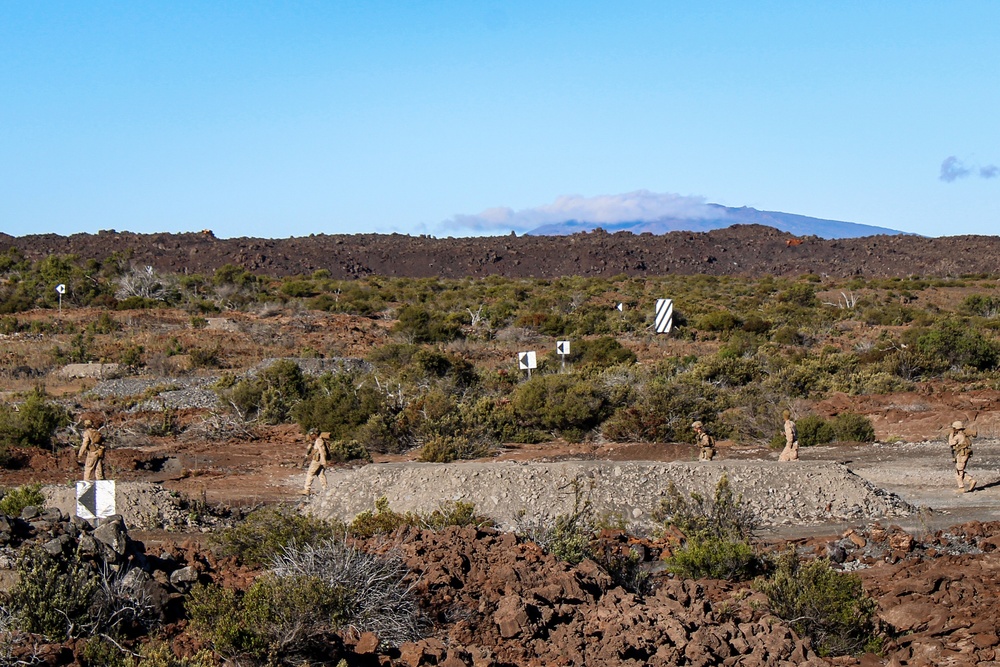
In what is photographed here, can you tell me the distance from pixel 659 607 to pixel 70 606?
176 inches

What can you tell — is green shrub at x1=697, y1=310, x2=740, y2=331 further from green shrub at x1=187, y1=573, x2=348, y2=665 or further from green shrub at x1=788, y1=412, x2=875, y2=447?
green shrub at x1=187, y1=573, x2=348, y2=665

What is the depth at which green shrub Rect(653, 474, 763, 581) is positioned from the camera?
10.7m

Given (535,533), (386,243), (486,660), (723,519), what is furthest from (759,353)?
(386,243)

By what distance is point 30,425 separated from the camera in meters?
20.0

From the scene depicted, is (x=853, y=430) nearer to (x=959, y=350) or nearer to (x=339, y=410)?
(x=339, y=410)

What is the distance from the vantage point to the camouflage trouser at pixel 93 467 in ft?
48.8

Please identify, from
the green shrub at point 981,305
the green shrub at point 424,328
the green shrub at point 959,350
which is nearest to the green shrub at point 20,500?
the green shrub at point 959,350

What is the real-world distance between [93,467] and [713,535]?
870cm

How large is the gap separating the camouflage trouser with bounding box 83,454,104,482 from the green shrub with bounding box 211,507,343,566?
5.62 metres

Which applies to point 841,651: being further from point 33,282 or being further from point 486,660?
point 33,282

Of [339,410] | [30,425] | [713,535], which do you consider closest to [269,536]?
[713,535]

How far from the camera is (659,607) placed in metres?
8.66

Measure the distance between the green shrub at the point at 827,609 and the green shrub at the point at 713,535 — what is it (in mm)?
1265

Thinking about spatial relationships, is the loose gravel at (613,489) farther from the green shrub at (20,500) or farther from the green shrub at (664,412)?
the green shrub at (664,412)
